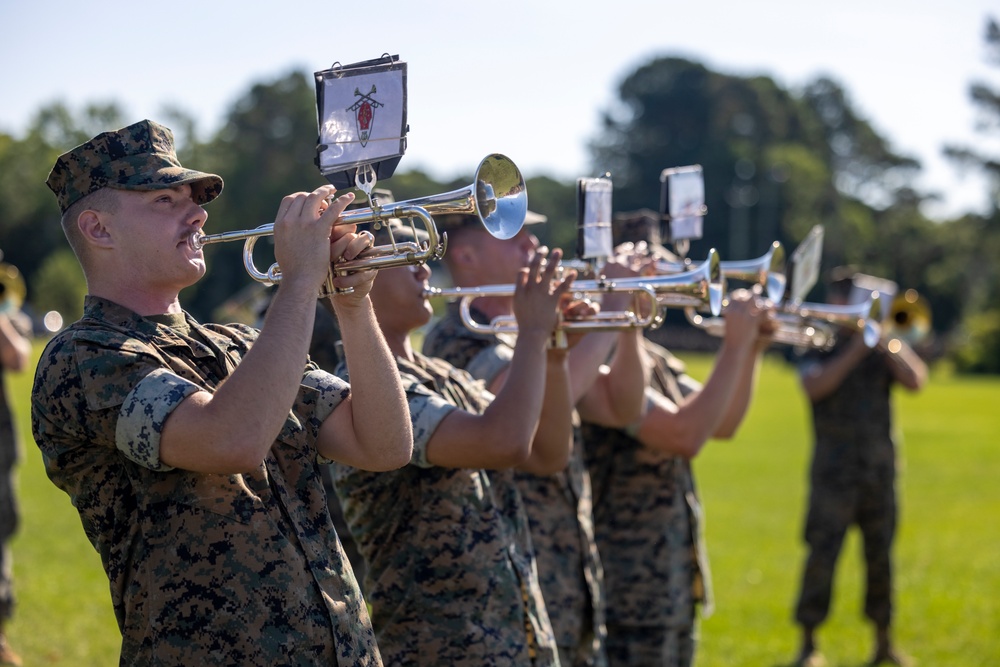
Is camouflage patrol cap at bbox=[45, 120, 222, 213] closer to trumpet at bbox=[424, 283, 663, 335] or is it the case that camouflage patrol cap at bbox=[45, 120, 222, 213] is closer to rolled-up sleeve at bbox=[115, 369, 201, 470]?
rolled-up sleeve at bbox=[115, 369, 201, 470]

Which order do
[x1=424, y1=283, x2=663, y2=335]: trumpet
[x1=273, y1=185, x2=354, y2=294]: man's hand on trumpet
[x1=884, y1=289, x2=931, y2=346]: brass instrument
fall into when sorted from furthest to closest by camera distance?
[x1=884, y1=289, x2=931, y2=346]: brass instrument, [x1=424, y1=283, x2=663, y2=335]: trumpet, [x1=273, y1=185, x2=354, y2=294]: man's hand on trumpet

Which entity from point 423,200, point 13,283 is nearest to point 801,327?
point 423,200

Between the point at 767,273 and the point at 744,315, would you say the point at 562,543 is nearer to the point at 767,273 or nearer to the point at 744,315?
the point at 744,315

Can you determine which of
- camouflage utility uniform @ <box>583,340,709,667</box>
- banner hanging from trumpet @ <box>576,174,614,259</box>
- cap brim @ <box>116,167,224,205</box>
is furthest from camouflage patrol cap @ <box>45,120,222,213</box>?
camouflage utility uniform @ <box>583,340,709,667</box>

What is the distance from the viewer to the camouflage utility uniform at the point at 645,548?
5.06 meters

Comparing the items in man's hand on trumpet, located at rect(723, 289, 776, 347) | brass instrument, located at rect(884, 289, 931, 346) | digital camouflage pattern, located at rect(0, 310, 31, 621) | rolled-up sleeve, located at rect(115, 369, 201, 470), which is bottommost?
digital camouflage pattern, located at rect(0, 310, 31, 621)

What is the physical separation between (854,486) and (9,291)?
5.89 m

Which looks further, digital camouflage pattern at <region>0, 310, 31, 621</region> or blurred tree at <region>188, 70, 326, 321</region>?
blurred tree at <region>188, 70, 326, 321</region>

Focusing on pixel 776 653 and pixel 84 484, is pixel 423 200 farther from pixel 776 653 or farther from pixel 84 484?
pixel 776 653

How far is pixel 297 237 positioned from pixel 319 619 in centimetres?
86

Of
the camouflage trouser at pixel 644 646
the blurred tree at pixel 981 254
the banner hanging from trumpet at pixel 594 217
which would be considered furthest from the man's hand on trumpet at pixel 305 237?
the blurred tree at pixel 981 254

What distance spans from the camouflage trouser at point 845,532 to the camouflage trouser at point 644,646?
292 centimetres

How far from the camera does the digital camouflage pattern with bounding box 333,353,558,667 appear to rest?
357 centimetres

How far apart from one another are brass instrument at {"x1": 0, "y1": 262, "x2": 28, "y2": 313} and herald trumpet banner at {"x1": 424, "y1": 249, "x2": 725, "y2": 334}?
4.47 meters
